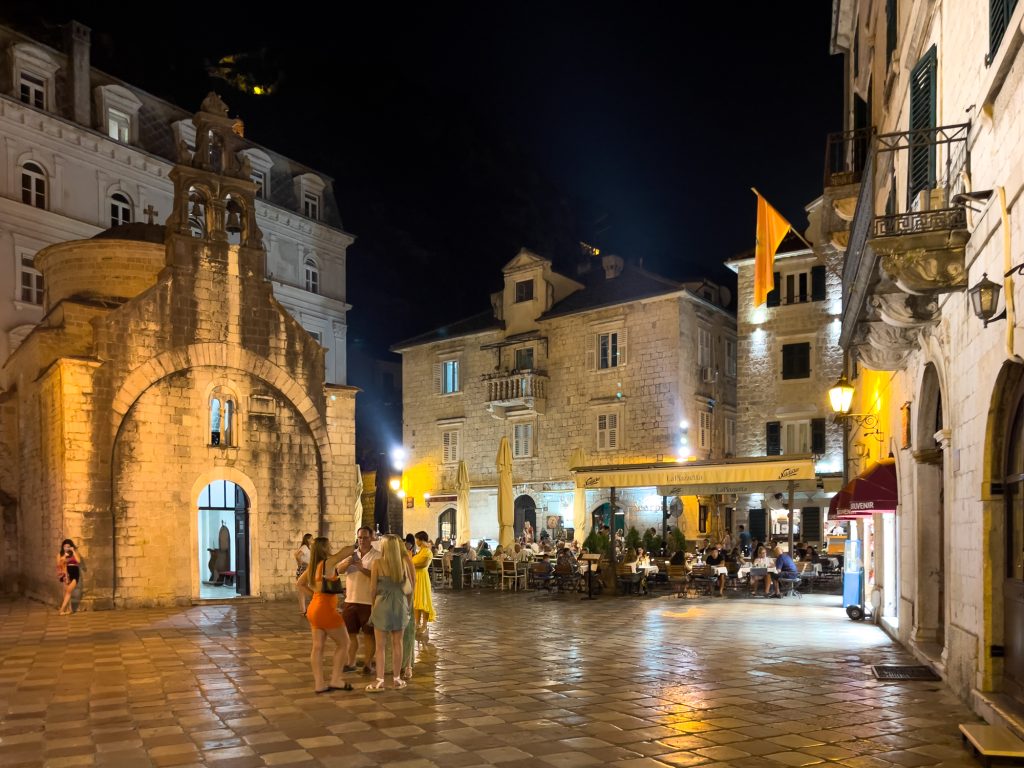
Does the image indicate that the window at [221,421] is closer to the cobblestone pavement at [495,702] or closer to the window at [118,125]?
the cobblestone pavement at [495,702]

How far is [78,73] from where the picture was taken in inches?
1170

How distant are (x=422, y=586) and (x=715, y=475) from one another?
1007 centimetres

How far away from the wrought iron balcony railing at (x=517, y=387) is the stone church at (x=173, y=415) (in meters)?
15.3

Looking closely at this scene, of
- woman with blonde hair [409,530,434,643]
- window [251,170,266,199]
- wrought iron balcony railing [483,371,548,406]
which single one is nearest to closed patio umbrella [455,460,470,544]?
wrought iron balcony railing [483,371,548,406]

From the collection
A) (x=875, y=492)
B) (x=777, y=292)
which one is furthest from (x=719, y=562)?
(x=777, y=292)

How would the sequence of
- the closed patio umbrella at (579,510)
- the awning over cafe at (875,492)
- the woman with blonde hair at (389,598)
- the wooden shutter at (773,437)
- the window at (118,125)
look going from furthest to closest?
the wooden shutter at (773,437), the window at (118,125), the closed patio umbrella at (579,510), the awning over cafe at (875,492), the woman with blonde hair at (389,598)

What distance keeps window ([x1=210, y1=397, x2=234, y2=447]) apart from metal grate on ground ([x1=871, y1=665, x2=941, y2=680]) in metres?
14.5

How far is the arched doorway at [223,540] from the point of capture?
20016 mm

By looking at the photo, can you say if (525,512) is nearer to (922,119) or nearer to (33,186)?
(33,186)

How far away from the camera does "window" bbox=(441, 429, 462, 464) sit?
1549 inches

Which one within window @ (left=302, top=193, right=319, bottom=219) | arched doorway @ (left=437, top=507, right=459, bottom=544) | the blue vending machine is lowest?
arched doorway @ (left=437, top=507, right=459, bottom=544)

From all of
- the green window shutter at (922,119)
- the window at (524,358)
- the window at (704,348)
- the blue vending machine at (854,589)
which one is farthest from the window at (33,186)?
the green window shutter at (922,119)

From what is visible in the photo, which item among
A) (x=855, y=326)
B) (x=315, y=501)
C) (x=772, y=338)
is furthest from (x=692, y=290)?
(x=855, y=326)

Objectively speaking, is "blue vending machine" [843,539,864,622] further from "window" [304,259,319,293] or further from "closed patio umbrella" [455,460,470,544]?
"window" [304,259,319,293]
